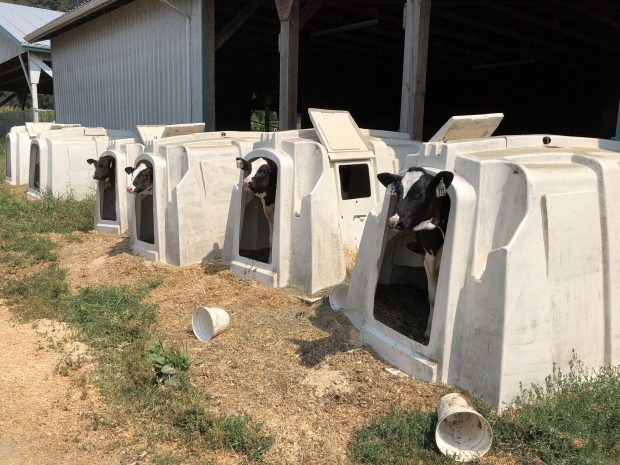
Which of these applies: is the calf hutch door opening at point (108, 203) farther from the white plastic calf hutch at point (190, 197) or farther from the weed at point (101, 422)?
the weed at point (101, 422)

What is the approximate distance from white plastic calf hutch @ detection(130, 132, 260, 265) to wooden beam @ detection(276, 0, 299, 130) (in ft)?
6.42

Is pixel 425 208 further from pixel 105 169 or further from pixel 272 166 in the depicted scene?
pixel 105 169

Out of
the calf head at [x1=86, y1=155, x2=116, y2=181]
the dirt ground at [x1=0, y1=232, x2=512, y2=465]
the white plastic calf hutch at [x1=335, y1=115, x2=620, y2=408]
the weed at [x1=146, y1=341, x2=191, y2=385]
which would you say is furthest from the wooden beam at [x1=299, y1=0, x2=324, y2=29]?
the weed at [x1=146, y1=341, x2=191, y2=385]

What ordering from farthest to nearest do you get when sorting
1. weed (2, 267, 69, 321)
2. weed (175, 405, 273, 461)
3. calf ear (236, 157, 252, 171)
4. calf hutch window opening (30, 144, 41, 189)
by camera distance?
calf hutch window opening (30, 144, 41, 189) → calf ear (236, 157, 252, 171) → weed (2, 267, 69, 321) → weed (175, 405, 273, 461)

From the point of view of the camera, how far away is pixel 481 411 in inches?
138

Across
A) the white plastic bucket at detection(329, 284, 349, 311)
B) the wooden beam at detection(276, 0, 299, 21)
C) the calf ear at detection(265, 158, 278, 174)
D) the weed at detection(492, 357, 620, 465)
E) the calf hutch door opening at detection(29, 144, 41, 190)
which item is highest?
the wooden beam at detection(276, 0, 299, 21)

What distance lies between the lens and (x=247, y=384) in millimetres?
4094

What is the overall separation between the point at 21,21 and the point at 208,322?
25.7 metres

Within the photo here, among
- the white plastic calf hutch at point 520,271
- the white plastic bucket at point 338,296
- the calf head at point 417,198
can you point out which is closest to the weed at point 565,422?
the white plastic calf hutch at point 520,271

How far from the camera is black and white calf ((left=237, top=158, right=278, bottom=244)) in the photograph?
6.16 m

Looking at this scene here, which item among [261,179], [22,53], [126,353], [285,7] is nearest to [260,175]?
[261,179]

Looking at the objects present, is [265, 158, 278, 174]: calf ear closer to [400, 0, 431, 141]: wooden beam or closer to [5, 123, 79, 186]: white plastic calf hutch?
[400, 0, 431, 141]: wooden beam

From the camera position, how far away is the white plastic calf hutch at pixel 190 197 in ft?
23.3

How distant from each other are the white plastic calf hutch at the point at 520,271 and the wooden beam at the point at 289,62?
17.7 ft
